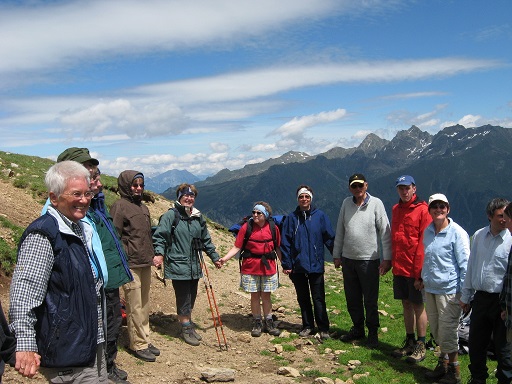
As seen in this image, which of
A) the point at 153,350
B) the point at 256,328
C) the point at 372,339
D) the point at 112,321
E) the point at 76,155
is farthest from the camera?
the point at 256,328

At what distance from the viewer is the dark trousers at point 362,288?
9.64m

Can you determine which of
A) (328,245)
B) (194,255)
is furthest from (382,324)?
(194,255)

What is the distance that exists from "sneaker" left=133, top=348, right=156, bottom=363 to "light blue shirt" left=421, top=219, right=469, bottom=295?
17.1 ft

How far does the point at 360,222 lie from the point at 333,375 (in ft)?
10.4

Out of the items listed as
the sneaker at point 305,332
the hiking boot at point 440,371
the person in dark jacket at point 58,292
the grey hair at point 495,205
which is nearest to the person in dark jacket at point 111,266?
the person in dark jacket at point 58,292

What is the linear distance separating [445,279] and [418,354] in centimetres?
216

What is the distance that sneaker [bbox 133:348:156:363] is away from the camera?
8.27m

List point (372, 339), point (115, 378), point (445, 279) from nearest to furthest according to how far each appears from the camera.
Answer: point (115, 378)
point (445, 279)
point (372, 339)

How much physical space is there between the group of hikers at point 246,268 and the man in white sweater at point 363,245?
0.02 metres

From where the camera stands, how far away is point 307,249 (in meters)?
10.2

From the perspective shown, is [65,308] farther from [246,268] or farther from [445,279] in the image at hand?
[246,268]

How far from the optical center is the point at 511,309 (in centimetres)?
565

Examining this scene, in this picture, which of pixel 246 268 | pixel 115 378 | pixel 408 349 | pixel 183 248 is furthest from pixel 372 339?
pixel 115 378

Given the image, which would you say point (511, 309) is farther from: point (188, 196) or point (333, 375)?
point (188, 196)
